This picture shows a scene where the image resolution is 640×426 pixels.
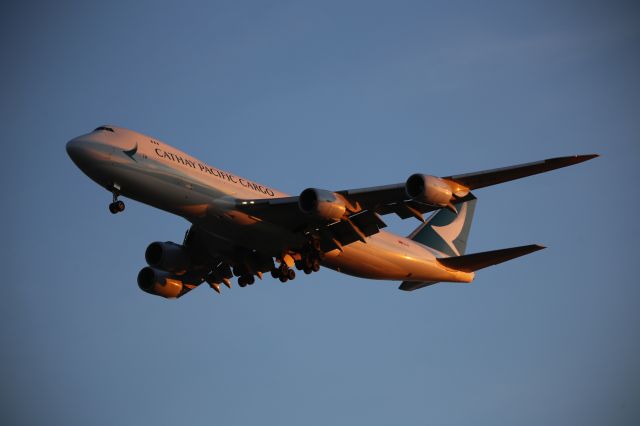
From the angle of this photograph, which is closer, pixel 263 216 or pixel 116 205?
pixel 116 205

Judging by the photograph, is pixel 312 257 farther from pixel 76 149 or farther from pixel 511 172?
pixel 76 149

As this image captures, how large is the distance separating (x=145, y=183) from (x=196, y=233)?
6100 millimetres

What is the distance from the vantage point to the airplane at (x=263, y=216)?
32.0m

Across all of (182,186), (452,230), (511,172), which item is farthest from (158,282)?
(511,172)

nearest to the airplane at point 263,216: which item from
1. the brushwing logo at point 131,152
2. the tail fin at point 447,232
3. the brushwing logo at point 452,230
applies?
the brushwing logo at point 131,152

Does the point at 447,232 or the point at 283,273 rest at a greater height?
the point at 447,232

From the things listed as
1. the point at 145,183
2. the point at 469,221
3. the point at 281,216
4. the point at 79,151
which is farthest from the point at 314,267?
the point at 469,221

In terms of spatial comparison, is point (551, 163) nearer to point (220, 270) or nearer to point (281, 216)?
point (281, 216)

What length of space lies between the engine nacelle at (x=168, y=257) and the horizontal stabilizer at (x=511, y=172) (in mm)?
12371

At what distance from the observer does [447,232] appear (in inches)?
1793

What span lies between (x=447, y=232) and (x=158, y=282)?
588 inches

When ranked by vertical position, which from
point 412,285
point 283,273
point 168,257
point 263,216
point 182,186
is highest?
point 182,186

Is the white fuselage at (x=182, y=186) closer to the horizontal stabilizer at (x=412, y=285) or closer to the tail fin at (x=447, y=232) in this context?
the horizontal stabilizer at (x=412, y=285)

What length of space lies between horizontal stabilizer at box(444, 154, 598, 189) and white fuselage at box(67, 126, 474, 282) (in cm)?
642
